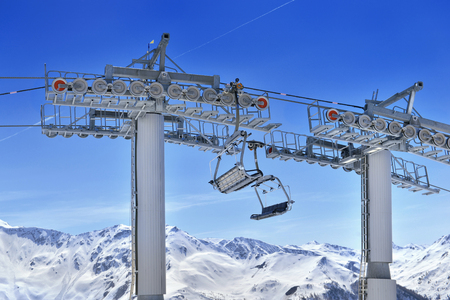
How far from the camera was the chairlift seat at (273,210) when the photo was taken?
2038 centimetres

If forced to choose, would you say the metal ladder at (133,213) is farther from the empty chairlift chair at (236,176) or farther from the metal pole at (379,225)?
the metal pole at (379,225)

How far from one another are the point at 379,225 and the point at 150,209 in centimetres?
1219

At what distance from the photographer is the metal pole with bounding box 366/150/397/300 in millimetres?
26359

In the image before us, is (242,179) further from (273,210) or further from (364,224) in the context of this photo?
(364,224)

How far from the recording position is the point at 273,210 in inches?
809

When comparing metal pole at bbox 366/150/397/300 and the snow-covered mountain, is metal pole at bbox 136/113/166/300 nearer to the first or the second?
metal pole at bbox 366/150/397/300

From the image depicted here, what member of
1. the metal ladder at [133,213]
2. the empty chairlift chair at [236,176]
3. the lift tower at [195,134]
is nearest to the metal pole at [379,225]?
the lift tower at [195,134]

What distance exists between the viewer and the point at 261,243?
140750 mm

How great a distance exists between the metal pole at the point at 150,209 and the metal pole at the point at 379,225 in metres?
11.3

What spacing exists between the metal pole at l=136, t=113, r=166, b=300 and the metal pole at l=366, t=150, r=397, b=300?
11340 mm

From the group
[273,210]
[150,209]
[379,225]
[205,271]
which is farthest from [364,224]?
[205,271]

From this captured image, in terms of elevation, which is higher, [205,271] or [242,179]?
[205,271]

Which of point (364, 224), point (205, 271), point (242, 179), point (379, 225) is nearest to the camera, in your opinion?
point (242, 179)

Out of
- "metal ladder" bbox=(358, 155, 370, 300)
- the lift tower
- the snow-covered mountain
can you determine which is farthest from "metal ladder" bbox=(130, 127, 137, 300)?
the snow-covered mountain
